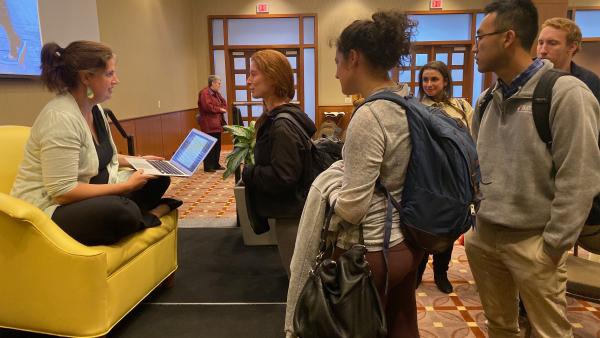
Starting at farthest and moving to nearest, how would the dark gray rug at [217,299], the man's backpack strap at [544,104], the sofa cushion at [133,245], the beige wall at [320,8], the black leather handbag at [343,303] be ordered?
the beige wall at [320,8] → the dark gray rug at [217,299] → the sofa cushion at [133,245] → the man's backpack strap at [544,104] → the black leather handbag at [343,303]

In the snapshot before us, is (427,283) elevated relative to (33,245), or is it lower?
lower

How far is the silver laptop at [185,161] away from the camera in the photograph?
2268 mm

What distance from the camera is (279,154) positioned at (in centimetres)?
191

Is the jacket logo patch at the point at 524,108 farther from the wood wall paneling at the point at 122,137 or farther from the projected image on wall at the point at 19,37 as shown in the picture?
the wood wall paneling at the point at 122,137

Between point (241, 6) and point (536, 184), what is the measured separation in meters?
9.23

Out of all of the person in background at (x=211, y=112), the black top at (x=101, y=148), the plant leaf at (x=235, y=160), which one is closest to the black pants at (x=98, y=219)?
the black top at (x=101, y=148)

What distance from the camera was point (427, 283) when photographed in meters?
2.81

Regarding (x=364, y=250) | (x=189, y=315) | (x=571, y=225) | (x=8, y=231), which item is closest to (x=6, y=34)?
(x=8, y=231)

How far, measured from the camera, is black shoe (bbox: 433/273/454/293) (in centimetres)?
269

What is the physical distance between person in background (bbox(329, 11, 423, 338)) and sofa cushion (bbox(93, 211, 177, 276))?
1.27 meters

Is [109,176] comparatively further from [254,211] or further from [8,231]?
[254,211]

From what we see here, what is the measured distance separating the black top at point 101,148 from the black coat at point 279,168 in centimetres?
A: 81

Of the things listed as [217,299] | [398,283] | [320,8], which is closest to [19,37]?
[217,299]

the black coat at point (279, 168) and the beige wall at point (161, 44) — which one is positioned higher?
the beige wall at point (161, 44)
